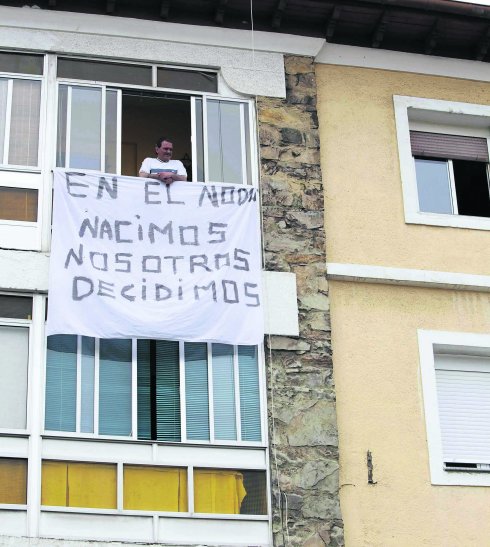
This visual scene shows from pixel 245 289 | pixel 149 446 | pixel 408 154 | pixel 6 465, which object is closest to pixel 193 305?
pixel 245 289

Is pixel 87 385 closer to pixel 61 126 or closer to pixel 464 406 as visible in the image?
pixel 61 126

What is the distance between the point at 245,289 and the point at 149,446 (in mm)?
2181

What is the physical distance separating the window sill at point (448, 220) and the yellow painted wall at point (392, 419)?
2.97 feet

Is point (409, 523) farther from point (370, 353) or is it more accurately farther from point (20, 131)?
point (20, 131)

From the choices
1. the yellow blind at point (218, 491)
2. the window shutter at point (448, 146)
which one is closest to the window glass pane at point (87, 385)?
the yellow blind at point (218, 491)

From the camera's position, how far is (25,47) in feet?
50.2

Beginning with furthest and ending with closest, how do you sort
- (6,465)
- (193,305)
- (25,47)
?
(25,47) → (193,305) → (6,465)

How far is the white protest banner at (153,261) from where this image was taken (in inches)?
555

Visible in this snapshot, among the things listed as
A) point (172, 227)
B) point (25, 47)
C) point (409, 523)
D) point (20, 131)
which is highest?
point (25, 47)

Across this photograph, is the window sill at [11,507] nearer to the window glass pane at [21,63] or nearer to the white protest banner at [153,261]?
the white protest banner at [153,261]

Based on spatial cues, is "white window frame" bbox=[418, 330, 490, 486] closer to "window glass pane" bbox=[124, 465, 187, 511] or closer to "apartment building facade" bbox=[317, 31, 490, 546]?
"apartment building facade" bbox=[317, 31, 490, 546]

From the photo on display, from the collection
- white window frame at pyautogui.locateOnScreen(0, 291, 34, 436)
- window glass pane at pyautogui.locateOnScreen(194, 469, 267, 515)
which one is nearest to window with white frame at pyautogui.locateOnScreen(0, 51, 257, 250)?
white window frame at pyautogui.locateOnScreen(0, 291, 34, 436)

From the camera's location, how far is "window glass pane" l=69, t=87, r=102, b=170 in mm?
15047

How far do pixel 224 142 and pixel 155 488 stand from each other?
4.44 meters
